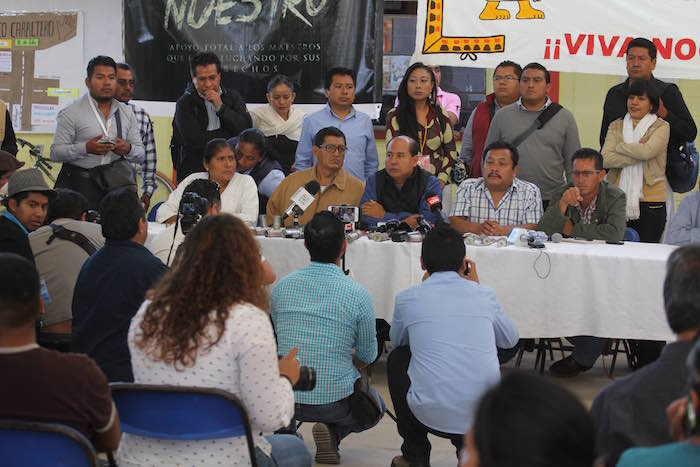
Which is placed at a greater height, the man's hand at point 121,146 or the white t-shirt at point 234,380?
the man's hand at point 121,146

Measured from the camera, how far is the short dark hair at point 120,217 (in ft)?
11.0

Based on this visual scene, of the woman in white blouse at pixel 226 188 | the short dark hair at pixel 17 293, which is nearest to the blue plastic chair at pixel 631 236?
the woman in white blouse at pixel 226 188

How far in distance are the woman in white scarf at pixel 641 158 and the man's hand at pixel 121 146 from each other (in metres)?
2.85

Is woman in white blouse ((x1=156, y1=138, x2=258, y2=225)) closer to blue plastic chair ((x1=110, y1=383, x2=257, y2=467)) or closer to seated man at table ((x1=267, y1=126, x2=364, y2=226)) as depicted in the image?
seated man at table ((x1=267, y1=126, x2=364, y2=226))

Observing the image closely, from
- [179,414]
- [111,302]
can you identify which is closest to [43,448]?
[179,414]

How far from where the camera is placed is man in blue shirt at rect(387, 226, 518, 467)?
132 inches

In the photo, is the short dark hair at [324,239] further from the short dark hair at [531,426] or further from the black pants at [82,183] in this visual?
the black pants at [82,183]

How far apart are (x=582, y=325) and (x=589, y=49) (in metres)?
2.16

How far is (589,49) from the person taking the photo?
628cm

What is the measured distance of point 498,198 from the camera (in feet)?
18.4

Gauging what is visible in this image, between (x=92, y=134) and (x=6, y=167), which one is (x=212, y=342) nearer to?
(x=6, y=167)

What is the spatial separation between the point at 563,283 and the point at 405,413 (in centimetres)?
146

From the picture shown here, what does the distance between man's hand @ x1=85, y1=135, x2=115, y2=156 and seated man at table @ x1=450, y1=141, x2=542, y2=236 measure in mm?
2089

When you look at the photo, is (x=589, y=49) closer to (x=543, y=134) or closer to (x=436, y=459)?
(x=543, y=134)
